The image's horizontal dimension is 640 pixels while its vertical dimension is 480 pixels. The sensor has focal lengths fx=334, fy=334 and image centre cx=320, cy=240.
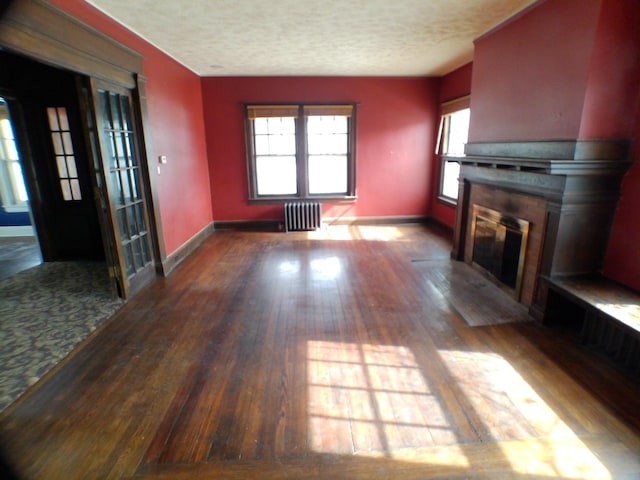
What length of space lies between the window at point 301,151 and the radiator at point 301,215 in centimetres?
34

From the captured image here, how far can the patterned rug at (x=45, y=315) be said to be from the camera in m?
2.45

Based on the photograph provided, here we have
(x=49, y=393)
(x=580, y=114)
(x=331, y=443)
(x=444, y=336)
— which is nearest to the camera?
(x=331, y=443)

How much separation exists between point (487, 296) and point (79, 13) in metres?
4.60

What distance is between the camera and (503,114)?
11.6 ft

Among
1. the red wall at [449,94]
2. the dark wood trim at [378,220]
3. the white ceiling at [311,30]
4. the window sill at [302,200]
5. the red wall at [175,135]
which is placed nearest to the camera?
the white ceiling at [311,30]

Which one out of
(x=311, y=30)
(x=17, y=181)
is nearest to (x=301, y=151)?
(x=311, y=30)

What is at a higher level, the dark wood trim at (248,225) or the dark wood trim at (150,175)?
the dark wood trim at (150,175)

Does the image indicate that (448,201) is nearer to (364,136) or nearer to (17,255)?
(364,136)

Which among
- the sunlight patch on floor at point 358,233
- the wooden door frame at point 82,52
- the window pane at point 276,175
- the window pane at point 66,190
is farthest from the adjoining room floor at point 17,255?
the sunlight patch on floor at point 358,233

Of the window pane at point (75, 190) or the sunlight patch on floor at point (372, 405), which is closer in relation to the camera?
the sunlight patch on floor at point (372, 405)

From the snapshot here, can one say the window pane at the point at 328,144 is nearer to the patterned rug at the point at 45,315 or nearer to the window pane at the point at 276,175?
the window pane at the point at 276,175

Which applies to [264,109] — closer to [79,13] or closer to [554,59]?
[79,13]

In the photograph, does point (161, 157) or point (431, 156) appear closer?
point (161, 157)

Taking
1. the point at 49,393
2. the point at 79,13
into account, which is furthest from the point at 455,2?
the point at 49,393
